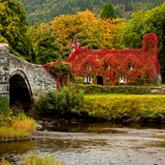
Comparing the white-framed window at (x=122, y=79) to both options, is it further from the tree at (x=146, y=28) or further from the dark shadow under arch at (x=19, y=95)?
the dark shadow under arch at (x=19, y=95)

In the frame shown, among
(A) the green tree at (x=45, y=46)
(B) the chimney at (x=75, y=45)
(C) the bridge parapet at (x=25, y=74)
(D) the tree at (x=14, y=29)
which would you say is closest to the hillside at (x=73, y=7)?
(A) the green tree at (x=45, y=46)

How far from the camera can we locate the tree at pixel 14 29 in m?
35.2

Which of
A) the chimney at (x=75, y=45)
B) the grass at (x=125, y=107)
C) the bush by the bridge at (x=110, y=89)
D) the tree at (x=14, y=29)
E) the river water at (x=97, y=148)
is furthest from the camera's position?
the chimney at (x=75, y=45)

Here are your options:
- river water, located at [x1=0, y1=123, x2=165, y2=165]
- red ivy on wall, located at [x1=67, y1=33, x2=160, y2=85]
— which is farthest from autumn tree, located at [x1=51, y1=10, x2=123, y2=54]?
river water, located at [x1=0, y1=123, x2=165, y2=165]

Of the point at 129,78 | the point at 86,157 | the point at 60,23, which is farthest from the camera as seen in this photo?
the point at 60,23

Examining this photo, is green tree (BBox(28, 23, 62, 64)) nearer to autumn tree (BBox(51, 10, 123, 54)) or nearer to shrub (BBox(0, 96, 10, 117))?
autumn tree (BBox(51, 10, 123, 54))

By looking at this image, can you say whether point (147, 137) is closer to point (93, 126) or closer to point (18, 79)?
point (93, 126)

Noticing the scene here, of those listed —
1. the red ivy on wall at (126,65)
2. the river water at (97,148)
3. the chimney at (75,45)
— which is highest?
the chimney at (75,45)

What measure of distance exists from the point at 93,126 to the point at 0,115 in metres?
7.65

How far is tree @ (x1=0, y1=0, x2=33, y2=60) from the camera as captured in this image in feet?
116

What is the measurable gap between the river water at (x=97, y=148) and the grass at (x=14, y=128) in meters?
0.80

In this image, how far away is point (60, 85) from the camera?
32.0 meters

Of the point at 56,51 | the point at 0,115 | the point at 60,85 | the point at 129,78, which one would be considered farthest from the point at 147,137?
the point at 56,51

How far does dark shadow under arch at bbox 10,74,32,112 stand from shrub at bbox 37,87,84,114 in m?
1.24
